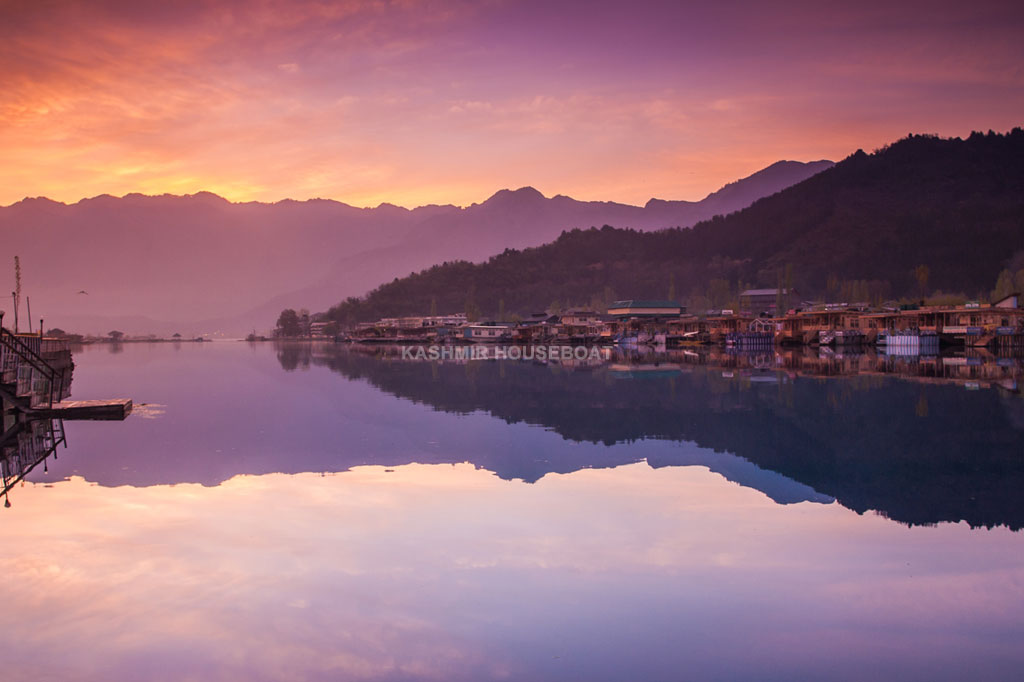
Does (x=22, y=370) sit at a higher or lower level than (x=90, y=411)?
higher

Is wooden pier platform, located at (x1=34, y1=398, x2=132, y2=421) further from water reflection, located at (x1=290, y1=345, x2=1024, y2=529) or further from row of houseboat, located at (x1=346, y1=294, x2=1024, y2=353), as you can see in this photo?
row of houseboat, located at (x1=346, y1=294, x2=1024, y2=353)

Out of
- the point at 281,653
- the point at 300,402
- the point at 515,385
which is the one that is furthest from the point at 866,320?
the point at 281,653

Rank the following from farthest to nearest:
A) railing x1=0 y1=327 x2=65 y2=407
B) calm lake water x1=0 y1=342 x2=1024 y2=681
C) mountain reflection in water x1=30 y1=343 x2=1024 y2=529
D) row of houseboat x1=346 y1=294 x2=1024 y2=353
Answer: row of houseboat x1=346 y1=294 x2=1024 y2=353 < railing x1=0 y1=327 x2=65 y2=407 < mountain reflection in water x1=30 y1=343 x2=1024 y2=529 < calm lake water x1=0 y1=342 x2=1024 y2=681

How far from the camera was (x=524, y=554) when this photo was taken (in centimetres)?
946

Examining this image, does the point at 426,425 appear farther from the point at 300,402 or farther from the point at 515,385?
the point at 515,385

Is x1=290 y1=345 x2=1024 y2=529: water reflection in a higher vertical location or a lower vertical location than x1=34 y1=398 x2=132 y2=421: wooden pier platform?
lower

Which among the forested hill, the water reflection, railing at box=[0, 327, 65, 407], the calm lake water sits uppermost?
the forested hill

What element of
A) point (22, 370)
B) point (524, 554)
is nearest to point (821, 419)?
point (524, 554)

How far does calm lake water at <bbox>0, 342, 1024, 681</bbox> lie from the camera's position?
22.2ft

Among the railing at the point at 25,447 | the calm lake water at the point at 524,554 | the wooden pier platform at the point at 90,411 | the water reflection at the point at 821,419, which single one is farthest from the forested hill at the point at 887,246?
the railing at the point at 25,447

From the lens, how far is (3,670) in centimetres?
655

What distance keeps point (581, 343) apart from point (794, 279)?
8618 centimetres

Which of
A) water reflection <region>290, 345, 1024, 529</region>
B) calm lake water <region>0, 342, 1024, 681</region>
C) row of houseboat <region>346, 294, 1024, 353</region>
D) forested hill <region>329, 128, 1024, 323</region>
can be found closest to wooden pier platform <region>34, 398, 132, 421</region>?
calm lake water <region>0, 342, 1024, 681</region>

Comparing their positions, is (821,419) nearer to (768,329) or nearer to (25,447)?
(25,447)
